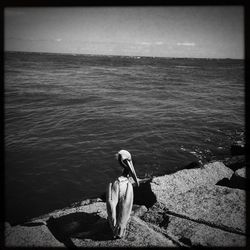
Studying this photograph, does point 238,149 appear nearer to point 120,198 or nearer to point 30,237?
point 120,198

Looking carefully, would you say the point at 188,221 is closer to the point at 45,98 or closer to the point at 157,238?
the point at 157,238

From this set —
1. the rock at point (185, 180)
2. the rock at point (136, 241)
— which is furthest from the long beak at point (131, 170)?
the rock at point (185, 180)

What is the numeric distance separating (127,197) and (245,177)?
300cm

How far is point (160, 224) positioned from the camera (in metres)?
3.86

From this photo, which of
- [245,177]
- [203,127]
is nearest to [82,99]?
[203,127]

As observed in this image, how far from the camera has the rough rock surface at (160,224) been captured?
134 inches

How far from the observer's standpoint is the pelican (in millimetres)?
3400

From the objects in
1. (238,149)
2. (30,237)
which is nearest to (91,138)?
(238,149)

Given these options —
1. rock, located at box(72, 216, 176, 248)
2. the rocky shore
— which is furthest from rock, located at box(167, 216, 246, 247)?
rock, located at box(72, 216, 176, 248)

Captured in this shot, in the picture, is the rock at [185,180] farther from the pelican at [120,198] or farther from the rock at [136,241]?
the pelican at [120,198]

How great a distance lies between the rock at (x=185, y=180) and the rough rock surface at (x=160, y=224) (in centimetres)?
2

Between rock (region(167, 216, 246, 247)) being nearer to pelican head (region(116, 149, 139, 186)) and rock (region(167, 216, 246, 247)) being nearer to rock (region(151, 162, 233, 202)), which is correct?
rock (region(151, 162, 233, 202))

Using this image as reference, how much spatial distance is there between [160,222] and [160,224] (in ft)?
0.15

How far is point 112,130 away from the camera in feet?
35.0
